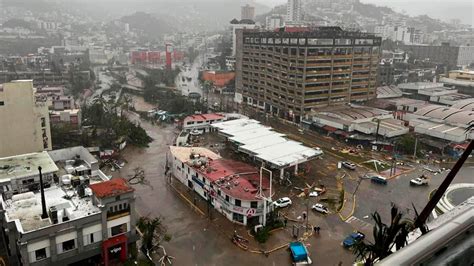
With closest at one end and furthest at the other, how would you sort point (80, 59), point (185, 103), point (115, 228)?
point (115, 228)
point (185, 103)
point (80, 59)

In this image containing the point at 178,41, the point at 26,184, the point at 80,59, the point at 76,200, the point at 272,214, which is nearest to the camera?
the point at 76,200

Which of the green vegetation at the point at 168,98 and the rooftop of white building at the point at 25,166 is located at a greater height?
the rooftop of white building at the point at 25,166

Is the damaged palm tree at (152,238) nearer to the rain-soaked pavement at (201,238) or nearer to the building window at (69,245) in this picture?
the rain-soaked pavement at (201,238)

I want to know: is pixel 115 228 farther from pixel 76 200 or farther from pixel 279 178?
pixel 279 178

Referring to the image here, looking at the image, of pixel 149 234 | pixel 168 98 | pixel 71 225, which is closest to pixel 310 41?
pixel 168 98

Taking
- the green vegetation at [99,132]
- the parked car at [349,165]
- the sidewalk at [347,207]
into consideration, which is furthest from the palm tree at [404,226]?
the green vegetation at [99,132]

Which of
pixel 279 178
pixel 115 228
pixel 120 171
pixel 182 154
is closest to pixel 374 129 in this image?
pixel 279 178
